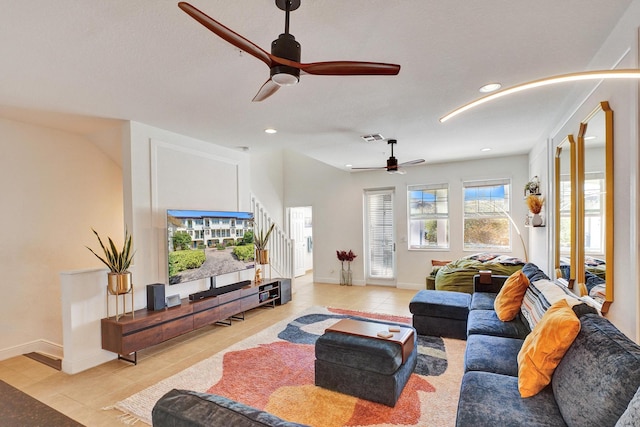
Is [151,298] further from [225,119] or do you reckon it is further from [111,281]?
[225,119]

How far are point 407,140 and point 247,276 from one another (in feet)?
11.1

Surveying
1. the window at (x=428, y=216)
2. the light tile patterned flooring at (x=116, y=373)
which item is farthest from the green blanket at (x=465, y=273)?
the window at (x=428, y=216)

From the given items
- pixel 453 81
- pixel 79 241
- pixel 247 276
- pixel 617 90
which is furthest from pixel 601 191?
pixel 79 241

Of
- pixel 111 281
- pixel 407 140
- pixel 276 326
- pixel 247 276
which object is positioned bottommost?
pixel 276 326

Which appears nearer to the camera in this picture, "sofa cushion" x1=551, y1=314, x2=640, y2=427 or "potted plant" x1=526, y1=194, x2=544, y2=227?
"sofa cushion" x1=551, y1=314, x2=640, y2=427

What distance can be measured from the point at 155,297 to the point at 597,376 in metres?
3.83

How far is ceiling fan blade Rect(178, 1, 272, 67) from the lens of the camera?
4.18ft

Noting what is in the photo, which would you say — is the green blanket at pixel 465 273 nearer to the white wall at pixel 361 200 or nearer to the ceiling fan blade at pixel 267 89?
the white wall at pixel 361 200

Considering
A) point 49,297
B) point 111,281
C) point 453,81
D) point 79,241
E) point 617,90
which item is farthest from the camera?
point 79,241

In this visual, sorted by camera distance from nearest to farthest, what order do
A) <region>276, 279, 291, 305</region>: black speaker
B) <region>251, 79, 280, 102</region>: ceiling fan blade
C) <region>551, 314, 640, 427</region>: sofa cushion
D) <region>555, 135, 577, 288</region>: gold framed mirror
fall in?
<region>551, 314, 640, 427</region>: sofa cushion, <region>251, 79, 280, 102</region>: ceiling fan blade, <region>555, 135, 577, 288</region>: gold framed mirror, <region>276, 279, 291, 305</region>: black speaker

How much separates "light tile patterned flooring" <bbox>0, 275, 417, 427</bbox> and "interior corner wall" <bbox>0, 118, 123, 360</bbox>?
401 millimetres

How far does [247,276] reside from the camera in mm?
5430

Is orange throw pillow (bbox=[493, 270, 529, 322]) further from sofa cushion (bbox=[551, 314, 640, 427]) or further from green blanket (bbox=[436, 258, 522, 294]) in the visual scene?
green blanket (bbox=[436, 258, 522, 294])

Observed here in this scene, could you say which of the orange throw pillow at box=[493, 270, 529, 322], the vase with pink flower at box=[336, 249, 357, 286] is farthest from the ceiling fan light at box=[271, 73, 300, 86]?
the vase with pink flower at box=[336, 249, 357, 286]
